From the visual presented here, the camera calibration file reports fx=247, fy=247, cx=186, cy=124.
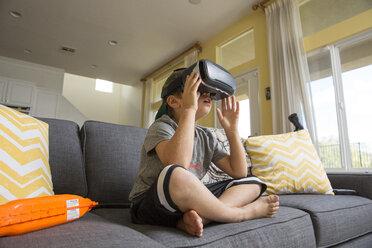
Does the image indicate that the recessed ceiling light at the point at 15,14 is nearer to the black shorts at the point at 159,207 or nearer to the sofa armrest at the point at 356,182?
the black shorts at the point at 159,207

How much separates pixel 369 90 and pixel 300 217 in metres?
2.53

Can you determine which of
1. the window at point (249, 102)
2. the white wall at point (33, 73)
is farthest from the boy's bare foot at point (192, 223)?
the white wall at point (33, 73)

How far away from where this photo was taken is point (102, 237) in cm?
54

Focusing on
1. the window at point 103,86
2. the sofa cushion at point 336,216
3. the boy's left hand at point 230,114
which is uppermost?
the window at point 103,86

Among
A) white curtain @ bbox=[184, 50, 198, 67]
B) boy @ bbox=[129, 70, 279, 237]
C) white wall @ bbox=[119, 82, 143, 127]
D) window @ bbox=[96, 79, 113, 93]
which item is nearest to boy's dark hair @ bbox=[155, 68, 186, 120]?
boy @ bbox=[129, 70, 279, 237]

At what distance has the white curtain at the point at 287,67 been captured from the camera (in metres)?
3.07

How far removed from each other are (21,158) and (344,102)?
10.6 ft

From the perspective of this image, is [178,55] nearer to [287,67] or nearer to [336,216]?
[287,67]

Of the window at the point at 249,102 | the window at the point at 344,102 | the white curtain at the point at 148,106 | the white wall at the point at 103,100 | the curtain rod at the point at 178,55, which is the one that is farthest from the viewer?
the white wall at the point at 103,100

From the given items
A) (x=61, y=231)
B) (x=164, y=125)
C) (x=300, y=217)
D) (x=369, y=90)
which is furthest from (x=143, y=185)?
(x=369, y=90)

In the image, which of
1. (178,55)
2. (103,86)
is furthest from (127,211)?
(103,86)

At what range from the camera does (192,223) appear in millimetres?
635

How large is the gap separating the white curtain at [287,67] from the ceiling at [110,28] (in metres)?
0.60

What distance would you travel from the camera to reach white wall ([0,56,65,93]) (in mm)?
5723
